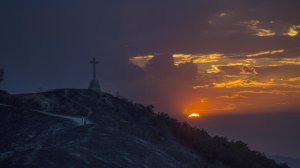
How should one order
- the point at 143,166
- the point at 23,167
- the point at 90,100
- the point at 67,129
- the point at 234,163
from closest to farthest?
the point at 23,167
the point at 143,166
the point at 67,129
the point at 234,163
the point at 90,100

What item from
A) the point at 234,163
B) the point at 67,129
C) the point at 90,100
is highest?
the point at 90,100

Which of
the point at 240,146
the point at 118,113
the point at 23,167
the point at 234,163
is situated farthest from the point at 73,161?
the point at 240,146

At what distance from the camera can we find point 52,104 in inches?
1646

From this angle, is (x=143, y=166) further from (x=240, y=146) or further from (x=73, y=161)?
(x=240, y=146)

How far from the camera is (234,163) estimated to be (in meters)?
40.5

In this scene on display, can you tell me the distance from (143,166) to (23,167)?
7850mm

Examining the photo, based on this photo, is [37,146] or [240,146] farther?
[240,146]

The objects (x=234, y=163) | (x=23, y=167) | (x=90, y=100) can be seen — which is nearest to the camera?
(x=23, y=167)

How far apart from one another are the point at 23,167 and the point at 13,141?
19.9 feet

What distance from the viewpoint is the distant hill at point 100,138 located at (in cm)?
2911

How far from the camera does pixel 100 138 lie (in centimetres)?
3272

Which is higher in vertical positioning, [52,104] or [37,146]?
[52,104]

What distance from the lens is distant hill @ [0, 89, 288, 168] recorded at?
95.5 ft

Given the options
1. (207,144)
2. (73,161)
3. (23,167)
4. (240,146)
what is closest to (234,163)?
(207,144)
